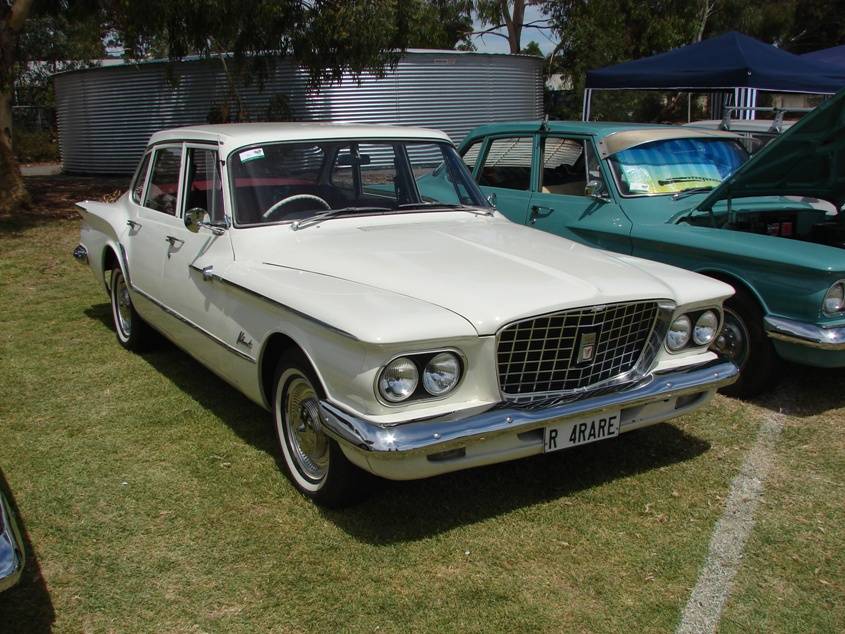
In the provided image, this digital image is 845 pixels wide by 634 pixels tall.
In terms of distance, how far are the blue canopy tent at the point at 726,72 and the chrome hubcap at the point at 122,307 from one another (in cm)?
848

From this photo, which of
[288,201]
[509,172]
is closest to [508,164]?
[509,172]

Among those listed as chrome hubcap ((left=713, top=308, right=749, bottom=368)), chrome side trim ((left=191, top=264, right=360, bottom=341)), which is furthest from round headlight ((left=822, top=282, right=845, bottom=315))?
chrome side trim ((left=191, top=264, right=360, bottom=341))

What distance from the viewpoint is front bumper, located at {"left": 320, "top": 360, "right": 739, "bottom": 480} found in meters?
3.24

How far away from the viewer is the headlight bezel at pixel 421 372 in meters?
3.27

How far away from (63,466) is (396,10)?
1096 centimetres

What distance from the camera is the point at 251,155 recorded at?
4.66 metres

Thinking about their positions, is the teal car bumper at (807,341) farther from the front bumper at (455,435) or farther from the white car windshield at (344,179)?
the white car windshield at (344,179)

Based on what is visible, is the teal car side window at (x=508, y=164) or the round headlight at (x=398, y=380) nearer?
the round headlight at (x=398, y=380)

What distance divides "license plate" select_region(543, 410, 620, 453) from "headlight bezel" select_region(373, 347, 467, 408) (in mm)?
500

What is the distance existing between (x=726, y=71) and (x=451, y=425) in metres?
10.4

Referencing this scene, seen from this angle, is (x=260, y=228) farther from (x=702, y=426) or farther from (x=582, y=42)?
(x=582, y=42)

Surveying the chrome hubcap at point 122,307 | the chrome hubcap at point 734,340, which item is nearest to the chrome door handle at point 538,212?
the chrome hubcap at point 734,340

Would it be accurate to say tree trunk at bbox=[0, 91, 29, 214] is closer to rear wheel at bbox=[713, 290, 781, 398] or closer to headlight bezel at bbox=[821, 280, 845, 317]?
rear wheel at bbox=[713, 290, 781, 398]

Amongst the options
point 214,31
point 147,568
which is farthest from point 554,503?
point 214,31
